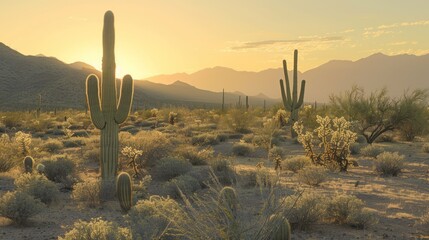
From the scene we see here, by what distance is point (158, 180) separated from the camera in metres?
12.5

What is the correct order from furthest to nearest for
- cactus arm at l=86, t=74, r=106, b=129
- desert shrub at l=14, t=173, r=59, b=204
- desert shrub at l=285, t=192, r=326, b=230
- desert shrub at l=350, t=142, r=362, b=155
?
desert shrub at l=350, t=142, r=362, b=155, cactus arm at l=86, t=74, r=106, b=129, desert shrub at l=14, t=173, r=59, b=204, desert shrub at l=285, t=192, r=326, b=230

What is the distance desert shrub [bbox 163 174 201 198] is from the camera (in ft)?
33.8

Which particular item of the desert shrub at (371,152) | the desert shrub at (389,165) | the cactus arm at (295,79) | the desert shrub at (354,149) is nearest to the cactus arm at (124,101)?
the desert shrub at (389,165)

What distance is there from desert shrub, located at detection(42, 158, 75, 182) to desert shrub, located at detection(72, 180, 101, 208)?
7.90 feet

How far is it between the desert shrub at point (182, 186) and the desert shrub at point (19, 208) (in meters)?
3.25

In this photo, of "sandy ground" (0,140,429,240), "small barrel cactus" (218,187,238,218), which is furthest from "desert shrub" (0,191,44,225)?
"small barrel cactus" (218,187,238,218)

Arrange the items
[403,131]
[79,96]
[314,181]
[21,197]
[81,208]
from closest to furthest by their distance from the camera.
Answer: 1. [21,197]
2. [81,208]
3. [314,181]
4. [403,131]
5. [79,96]

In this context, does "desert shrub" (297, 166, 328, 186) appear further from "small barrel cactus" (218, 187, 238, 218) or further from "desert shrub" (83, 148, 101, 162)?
"desert shrub" (83, 148, 101, 162)

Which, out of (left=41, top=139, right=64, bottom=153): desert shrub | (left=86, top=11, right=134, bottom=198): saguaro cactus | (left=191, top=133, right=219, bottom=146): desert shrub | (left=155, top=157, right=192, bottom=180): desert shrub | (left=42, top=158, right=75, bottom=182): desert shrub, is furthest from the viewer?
(left=191, top=133, right=219, bottom=146): desert shrub

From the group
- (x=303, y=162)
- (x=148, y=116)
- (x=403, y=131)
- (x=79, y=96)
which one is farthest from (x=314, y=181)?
(x=79, y=96)

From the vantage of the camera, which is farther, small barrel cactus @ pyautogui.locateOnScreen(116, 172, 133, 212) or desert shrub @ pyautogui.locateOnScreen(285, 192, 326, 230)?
small barrel cactus @ pyautogui.locateOnScreen(116, 172, 133, 212)

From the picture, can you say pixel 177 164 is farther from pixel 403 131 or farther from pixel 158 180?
pixel 403 131

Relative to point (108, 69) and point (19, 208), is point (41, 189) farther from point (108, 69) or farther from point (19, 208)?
point (108, 69)

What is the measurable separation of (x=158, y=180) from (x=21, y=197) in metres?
4.87
